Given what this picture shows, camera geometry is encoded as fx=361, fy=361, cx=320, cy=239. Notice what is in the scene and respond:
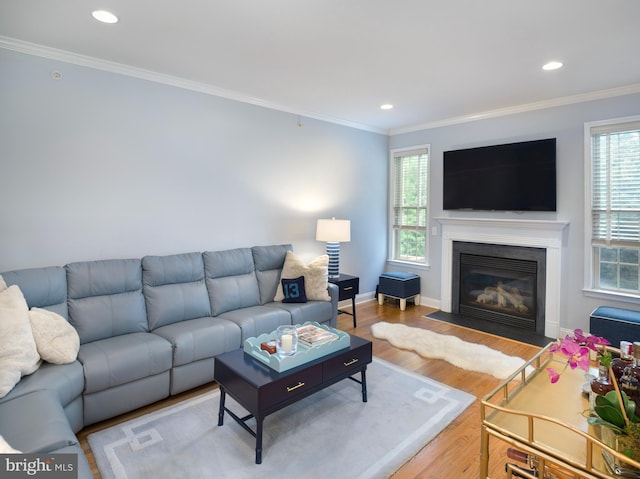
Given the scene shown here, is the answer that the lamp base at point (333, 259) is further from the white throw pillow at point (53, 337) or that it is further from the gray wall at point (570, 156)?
the white throw pillow at point (53, 337)

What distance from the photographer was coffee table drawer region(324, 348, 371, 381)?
2.50 metres

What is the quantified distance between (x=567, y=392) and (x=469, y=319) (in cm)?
300

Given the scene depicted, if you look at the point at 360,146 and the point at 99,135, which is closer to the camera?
the point at 99,135

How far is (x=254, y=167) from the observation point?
4242 millimetres

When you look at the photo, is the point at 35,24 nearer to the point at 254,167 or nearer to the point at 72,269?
the point at 72,269

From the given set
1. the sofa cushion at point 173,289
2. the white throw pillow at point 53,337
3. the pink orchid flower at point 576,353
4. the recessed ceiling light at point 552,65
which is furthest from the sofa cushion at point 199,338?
the recessed ceiling light at point 552,65

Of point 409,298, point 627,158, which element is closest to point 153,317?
point 409,298

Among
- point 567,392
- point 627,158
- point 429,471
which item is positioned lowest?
point 429,471

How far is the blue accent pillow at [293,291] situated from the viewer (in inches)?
152

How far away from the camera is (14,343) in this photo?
6.85 feet

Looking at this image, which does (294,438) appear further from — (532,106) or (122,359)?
(532,106)

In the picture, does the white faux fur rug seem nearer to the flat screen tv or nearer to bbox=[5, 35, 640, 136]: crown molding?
the flat screen tv

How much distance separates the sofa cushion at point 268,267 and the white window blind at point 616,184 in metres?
3.50

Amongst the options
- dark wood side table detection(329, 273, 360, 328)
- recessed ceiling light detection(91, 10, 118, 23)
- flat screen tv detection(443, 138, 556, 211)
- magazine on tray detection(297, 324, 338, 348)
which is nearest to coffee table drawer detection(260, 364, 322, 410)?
magazine on tray detection(297, 324, 338, 348)
